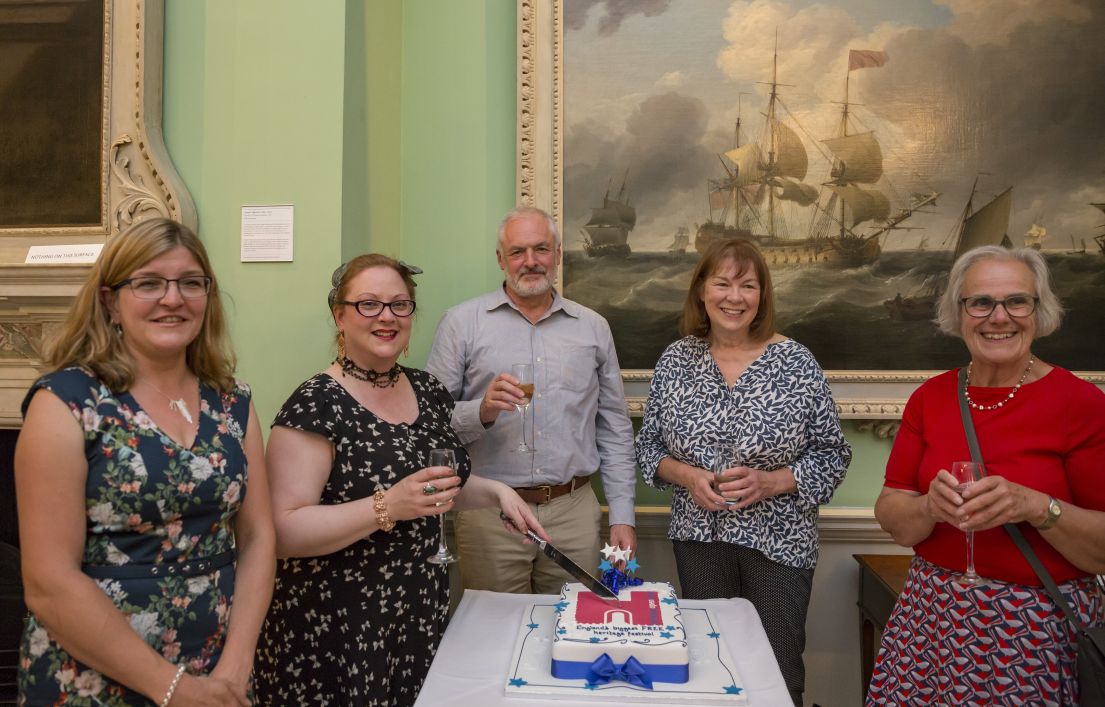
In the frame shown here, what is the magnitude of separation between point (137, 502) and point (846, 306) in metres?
3.02

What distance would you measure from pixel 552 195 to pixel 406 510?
210 cm

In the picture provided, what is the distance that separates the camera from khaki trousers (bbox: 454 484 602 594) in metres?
2.89

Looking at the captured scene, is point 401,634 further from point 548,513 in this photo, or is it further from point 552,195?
point 552,195

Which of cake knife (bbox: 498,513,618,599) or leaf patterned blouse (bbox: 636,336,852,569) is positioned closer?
cake knife (bbox: 498,513,618,599)

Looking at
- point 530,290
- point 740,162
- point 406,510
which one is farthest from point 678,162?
point 406,510

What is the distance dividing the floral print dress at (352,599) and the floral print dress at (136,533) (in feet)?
0.91

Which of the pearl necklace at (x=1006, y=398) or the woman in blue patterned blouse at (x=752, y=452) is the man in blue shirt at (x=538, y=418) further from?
the pearl necklace at (x=1006, y=398)

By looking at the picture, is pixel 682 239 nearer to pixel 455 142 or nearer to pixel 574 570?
pixel 455 142

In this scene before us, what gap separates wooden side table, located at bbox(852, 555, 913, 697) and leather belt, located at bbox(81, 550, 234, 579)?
2649 millimetres

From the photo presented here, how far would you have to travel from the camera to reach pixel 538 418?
295 centimetres

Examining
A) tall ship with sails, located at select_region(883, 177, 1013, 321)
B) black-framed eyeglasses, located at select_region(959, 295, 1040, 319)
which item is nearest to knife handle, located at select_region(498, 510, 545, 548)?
black-framed eyeglasses, located at select_region(959, 295, 1040, 319)

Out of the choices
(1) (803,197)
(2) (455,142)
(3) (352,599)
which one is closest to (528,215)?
(2) (455,142)

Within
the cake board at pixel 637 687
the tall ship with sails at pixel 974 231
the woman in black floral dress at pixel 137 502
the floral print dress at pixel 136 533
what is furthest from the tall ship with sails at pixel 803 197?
the floral print dress at pixel 136 533

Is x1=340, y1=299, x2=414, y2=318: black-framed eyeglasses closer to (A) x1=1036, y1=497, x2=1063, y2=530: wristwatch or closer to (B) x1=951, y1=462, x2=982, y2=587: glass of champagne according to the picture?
(B) x1=951, y1=462, x2=982, y2=587: glass of champagne
